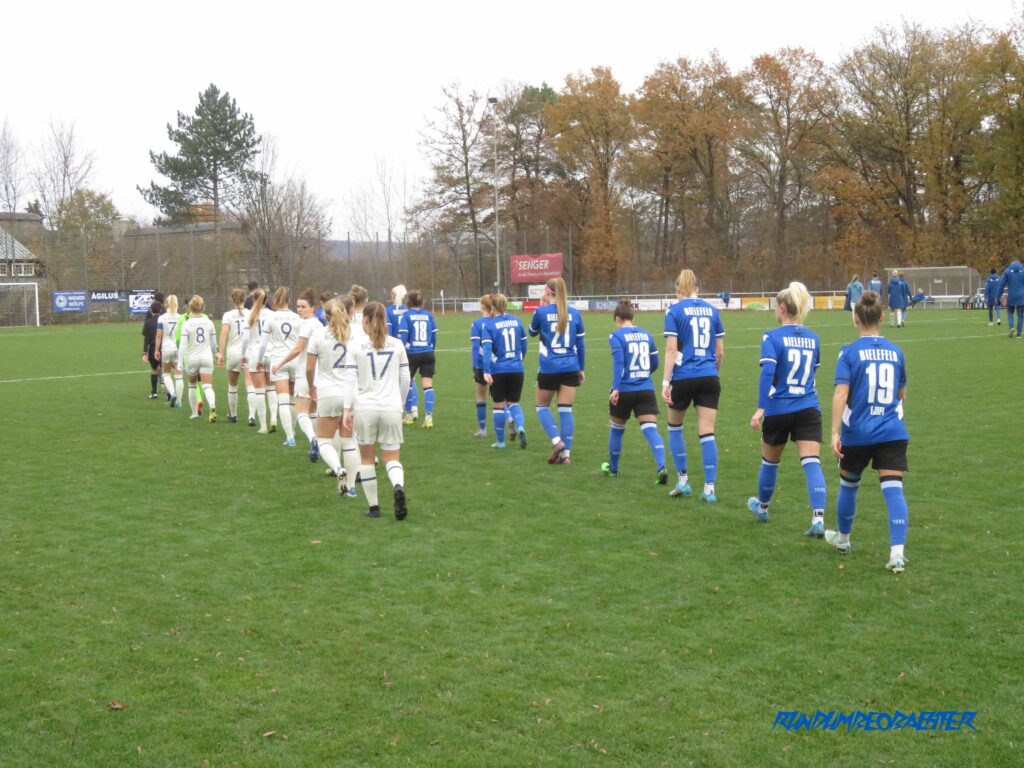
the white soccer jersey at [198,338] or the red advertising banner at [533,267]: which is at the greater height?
the red advertising banner at [533,267]

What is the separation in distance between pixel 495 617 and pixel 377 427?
8.83ft

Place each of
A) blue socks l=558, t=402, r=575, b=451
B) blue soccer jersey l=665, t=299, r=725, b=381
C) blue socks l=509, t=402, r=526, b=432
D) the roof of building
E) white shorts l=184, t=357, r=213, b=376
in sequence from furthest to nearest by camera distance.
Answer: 1. the roof of building
2. white shorts l=184, t=357, r=213, b=376
3. blue socks l=509, t=402, r=526, b=432
4. blue socks l=558, t=402, r=575, b=451
5. blue soccer jersey l=665, t=299, r=725, b=381

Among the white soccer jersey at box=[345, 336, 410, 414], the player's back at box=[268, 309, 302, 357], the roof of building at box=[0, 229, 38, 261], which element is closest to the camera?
the white soccer jersey at box=[345, 336, 410, 414]

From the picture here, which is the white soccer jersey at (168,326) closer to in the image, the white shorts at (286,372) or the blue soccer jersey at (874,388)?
the white shorts at (286,372)

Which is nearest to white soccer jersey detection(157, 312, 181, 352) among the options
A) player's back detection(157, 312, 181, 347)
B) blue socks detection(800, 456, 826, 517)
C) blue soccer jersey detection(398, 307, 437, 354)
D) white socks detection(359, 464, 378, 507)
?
player's back detection(157, 312, 181, 347)

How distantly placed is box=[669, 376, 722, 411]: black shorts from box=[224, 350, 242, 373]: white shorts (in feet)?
23.1

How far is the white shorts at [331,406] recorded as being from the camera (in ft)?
30.1

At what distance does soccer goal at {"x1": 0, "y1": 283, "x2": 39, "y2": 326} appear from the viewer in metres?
47.1

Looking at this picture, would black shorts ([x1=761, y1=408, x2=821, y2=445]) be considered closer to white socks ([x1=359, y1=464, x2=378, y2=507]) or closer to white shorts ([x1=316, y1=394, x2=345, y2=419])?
white socks ([x1=359, y1=464, x2=378, y2=507])

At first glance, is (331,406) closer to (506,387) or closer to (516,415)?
(506,387)

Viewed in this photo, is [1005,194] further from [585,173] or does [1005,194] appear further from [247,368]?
[247,368]

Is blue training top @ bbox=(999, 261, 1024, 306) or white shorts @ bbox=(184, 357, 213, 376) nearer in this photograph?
white shorts @ bbox=(184, 357, 213, 376)

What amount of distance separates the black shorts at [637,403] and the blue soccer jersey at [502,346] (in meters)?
2.13

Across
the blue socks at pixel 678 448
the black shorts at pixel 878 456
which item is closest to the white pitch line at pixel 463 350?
the blue socks at pixel 678 448
